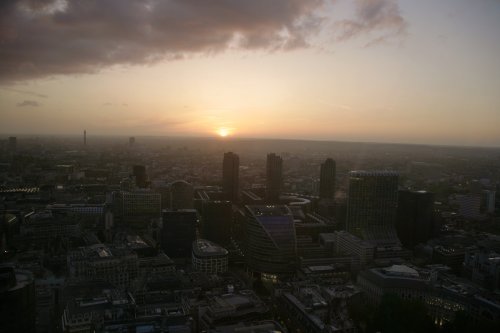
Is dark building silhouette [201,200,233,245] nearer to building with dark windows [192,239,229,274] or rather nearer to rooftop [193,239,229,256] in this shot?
rooftop [193,239,229,256]

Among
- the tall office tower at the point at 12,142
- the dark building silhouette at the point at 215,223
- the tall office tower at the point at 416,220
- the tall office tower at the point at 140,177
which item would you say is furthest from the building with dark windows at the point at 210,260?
the tall office tower at the point at 140,177

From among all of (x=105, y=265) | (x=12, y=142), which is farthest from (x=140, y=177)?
(x=105, y=265)

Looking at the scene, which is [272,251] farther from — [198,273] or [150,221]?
[150,221]

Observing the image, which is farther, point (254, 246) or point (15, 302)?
point (254, 246)

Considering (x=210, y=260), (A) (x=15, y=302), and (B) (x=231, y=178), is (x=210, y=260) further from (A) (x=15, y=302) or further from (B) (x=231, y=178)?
(B) (x=231, y=178)

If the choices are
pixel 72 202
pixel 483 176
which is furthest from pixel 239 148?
pixel 483 176

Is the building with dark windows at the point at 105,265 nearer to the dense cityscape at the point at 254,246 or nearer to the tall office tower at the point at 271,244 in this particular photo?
the dense cityscape at the point at 254,246
